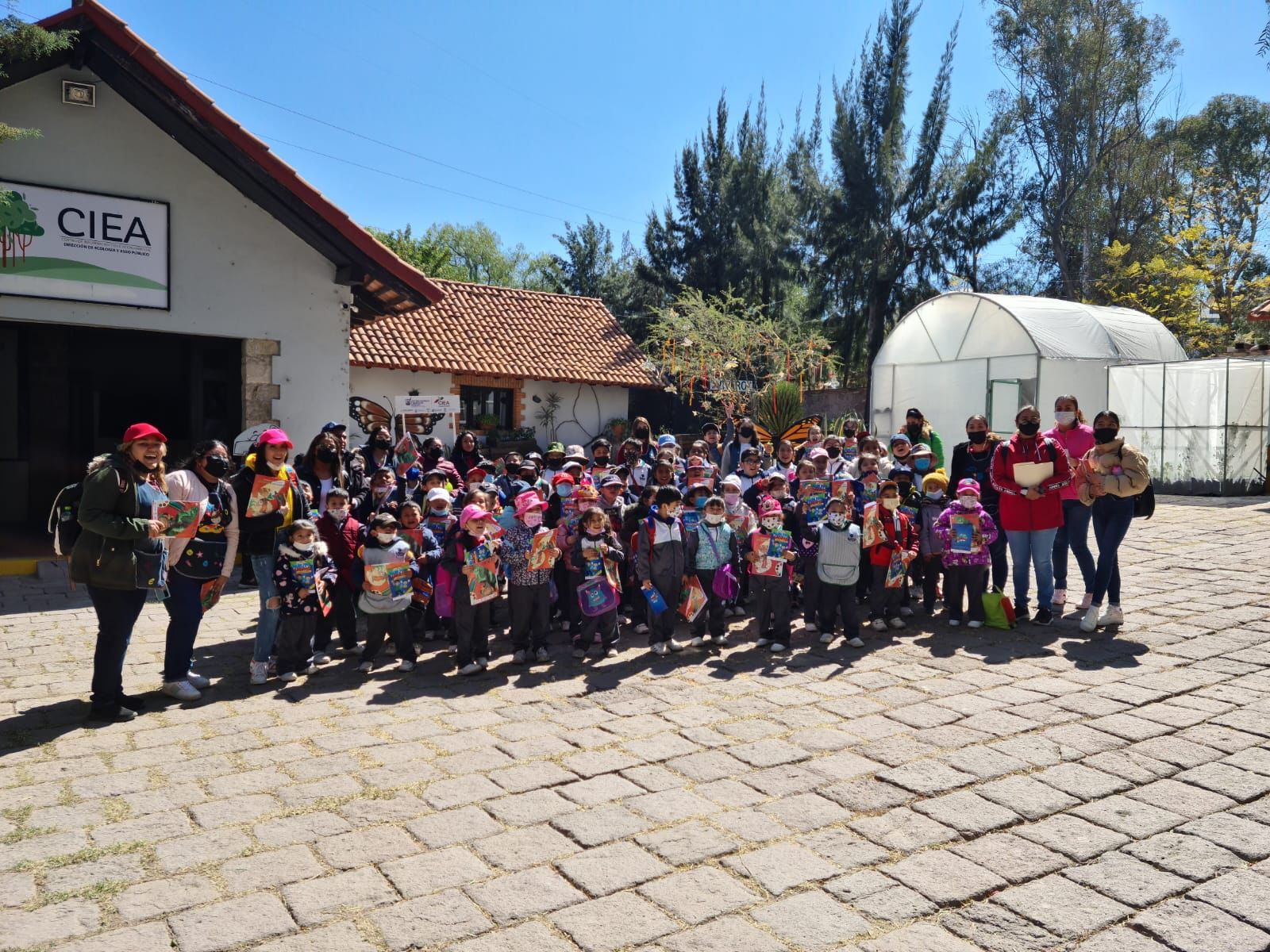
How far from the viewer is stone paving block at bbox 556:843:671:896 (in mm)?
3516

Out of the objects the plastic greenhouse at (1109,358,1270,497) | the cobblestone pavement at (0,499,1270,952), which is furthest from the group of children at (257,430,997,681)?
the plastic greenhouse at (1109,358,1270,497)

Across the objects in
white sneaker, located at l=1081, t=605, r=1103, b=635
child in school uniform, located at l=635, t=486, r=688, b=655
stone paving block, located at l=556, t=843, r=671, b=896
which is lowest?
stone paving block, located at l=556, t=843, r=671, b=896

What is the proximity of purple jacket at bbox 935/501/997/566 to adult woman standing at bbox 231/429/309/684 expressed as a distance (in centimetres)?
489

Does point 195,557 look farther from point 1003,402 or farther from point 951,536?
point 1003,402

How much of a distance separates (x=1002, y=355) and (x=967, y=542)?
36.8 feet

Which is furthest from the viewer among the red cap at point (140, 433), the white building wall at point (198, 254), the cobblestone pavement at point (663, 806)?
the white building wall at point (198, 254)

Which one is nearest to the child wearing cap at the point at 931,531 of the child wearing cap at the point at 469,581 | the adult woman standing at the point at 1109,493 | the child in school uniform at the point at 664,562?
the adult woman standing at the point at 1109,493

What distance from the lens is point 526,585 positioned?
21.6 feet

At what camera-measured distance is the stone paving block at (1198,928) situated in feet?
10.4

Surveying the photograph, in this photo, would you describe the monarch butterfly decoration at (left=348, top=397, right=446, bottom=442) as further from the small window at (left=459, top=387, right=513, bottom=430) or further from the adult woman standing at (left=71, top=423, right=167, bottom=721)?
the adult woman standing at (left=71, top=423, right=167, bottom=721)

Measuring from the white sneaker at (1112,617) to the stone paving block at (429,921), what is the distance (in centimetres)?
581

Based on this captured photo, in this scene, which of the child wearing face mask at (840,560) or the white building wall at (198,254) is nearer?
the child wearing face mask at (840,560)

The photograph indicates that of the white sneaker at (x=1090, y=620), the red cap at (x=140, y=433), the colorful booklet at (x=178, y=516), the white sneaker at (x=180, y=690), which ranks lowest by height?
the white sneaker at (x=180, y=690)

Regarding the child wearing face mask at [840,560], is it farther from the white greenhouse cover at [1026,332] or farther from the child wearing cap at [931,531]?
the white greenhouse cover at [1026,332]
